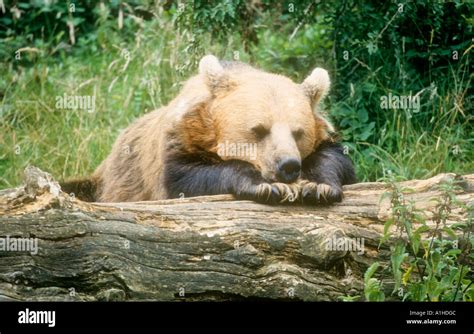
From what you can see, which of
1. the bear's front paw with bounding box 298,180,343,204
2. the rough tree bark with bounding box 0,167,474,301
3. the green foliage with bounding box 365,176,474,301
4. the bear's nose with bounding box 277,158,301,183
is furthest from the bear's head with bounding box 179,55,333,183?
the green foliage with bounding box 365,176,474,301

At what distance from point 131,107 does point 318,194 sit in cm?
279

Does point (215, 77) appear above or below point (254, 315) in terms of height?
above

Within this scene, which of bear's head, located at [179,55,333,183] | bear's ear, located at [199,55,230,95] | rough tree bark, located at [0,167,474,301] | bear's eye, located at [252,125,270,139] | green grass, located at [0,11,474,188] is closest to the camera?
rough tree bark, located at [0,167,474,301]

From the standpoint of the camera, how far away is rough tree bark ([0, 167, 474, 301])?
4.29 meters

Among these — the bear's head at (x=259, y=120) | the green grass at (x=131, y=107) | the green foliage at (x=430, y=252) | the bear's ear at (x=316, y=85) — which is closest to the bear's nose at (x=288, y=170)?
the bear's head at (x=259, y=120)

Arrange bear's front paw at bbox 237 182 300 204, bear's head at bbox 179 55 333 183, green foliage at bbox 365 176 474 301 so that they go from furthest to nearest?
bear's head at bbox 179 55 333 183, bear's front paw at bbox 237 182 300 204, green foliage at bbox 365 176 474 301

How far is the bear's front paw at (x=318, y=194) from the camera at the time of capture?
4871mm

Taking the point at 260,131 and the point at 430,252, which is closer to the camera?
the point at 430,252

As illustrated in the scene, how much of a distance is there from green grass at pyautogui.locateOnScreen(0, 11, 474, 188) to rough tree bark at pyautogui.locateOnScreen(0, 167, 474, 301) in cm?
124

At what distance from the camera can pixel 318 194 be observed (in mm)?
4883

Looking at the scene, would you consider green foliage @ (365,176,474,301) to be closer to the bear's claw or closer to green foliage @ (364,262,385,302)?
green foliage @ (364,262,385,302)

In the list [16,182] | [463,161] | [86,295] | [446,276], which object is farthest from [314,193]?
[16,182]

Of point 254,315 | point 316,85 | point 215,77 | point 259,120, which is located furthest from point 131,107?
point 254,315

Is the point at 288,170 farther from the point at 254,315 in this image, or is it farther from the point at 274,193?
the point at 254,315
